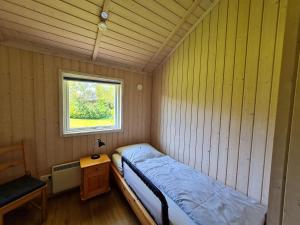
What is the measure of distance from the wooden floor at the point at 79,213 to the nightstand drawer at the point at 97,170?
1.28ft

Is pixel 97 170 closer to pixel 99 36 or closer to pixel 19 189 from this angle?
pixel 19 189

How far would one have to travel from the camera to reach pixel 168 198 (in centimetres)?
146

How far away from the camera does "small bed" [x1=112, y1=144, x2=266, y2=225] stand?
118cm

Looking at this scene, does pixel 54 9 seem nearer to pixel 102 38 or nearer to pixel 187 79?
pixel 102 38

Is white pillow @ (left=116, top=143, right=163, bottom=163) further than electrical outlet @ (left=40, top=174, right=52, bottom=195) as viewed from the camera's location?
Yes

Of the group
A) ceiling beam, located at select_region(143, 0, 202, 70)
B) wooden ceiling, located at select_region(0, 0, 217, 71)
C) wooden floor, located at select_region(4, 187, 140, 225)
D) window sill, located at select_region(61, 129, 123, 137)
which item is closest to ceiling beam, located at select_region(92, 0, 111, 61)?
wooden ceiling, located at select_region(0, 0, 217, 71)

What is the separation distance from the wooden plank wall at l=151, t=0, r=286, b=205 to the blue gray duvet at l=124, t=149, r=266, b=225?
188 mm

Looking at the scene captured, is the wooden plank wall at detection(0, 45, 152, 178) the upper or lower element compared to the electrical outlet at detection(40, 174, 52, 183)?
upper

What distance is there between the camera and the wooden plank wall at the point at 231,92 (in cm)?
138

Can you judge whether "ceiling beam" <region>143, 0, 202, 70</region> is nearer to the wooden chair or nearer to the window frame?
the window frame

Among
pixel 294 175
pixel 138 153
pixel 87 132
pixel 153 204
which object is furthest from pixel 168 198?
pixel 87 132

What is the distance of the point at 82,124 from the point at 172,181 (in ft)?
5.61

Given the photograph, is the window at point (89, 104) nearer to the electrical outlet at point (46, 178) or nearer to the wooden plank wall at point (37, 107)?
the wooden plank wall at point (37, 107)

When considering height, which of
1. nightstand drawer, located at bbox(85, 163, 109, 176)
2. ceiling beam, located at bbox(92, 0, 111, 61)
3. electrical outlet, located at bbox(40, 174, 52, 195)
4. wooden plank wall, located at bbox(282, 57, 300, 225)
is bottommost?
electrical outlet, located at bbox(40, 174, 52, 195)
